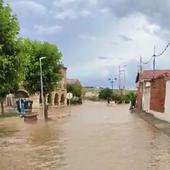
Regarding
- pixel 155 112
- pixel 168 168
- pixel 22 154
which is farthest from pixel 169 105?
pixel 168 168

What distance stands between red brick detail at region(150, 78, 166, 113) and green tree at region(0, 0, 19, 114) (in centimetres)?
1491

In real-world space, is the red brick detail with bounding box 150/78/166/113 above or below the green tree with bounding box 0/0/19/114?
below

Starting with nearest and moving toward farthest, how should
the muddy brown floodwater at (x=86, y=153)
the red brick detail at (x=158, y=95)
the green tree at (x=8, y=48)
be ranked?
the muddy brown floodwater at (x=86, y=153) < the green tree at (x=8, y=48) < the red brick detail at (x=158, y=95)

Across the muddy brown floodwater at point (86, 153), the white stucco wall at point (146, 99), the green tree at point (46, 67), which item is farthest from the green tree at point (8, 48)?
the white stucco wall at point (146, 99)

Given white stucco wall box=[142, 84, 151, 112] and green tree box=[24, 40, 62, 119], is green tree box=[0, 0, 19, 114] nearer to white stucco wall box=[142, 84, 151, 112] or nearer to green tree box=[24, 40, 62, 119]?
green tree box=[24, 40, 62, 119]

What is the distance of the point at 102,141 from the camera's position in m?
25.0

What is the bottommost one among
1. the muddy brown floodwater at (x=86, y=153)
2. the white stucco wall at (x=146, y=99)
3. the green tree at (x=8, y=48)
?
the muddy brown floodwater at (x=86, y=153)

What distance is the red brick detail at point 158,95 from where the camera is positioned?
42.4 metres

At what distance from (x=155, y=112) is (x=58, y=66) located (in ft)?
50.2

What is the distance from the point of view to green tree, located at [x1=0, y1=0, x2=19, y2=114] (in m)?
29.4

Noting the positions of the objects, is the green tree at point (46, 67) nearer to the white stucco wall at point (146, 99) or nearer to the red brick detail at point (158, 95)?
the white stucco wall at point (146, 99)

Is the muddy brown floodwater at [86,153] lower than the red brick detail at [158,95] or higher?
lower

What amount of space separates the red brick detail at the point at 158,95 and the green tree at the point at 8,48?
14.9m

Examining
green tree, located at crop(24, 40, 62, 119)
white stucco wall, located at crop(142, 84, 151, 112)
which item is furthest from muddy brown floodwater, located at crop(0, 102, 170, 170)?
green tree, located at crop(24, 40, 62, 119)
